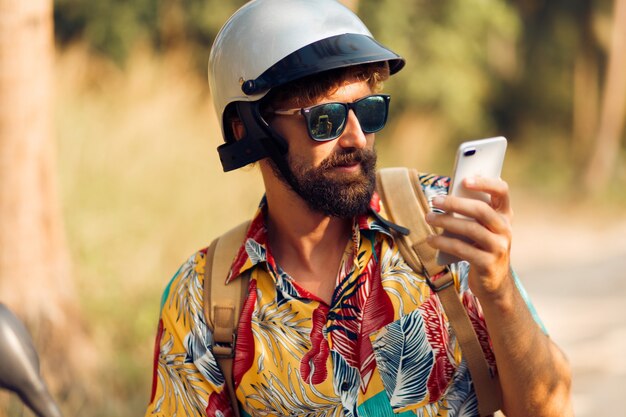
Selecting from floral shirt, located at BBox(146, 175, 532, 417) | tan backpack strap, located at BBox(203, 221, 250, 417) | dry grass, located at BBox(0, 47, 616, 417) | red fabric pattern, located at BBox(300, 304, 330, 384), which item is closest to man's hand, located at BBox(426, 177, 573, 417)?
floral shirt, located at BBox(146, 175, 532, 417)

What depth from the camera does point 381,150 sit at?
14992 millimetres

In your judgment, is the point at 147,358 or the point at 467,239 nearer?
the point at 467,239

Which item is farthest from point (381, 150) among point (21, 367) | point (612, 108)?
point (21, 367)

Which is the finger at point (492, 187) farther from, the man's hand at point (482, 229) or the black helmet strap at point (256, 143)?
the black helmet strap at point (256, 143)

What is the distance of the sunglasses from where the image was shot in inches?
106

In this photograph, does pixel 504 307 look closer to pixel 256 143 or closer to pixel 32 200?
pixel 256 143

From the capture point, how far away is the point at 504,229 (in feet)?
7.06

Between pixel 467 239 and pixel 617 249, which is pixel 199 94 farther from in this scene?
pixel 467 239

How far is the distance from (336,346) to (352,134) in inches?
23.0

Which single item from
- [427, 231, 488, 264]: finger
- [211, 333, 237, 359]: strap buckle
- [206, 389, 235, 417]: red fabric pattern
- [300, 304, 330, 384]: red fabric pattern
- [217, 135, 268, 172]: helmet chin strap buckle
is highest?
[217, 135, 268, 172]: helmet chin strap buckle

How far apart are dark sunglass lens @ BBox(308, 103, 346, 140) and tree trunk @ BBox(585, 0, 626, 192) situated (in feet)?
45.9

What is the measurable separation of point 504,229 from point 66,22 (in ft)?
37.6

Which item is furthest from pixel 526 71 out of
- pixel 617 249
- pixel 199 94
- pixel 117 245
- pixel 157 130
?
pixel 117 245

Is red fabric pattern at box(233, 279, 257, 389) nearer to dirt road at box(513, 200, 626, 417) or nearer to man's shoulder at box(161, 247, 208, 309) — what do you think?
man's shoulder at box(161, 247, 208, 309)
